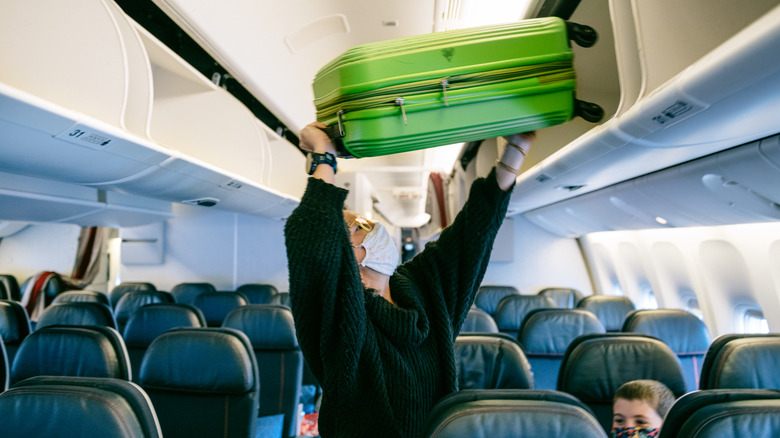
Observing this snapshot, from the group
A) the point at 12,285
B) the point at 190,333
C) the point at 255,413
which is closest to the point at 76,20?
the point at 190,333

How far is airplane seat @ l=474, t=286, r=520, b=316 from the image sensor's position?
696 centimetres

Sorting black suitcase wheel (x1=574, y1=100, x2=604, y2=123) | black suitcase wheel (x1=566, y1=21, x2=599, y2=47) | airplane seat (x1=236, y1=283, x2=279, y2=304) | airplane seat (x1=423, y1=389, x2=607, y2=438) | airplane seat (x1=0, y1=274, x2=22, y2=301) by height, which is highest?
black suitcase wheel (x1=566, y1=21, x2=599, y2=47)

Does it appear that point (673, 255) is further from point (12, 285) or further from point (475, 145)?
point (12, 285)

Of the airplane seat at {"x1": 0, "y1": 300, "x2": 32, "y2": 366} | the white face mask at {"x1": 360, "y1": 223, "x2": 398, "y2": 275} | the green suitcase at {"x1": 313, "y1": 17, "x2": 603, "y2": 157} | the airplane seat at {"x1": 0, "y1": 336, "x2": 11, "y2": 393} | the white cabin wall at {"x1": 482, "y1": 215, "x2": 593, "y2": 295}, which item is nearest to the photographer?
the green suitcase at {"x1": 313, "y1": 17, "x2": 603, "y2": 157}

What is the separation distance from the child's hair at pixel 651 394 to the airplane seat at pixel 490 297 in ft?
16.1

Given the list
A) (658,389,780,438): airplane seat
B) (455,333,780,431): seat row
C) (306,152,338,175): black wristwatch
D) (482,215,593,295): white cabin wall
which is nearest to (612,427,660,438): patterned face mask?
(455,333,780,431): seat row

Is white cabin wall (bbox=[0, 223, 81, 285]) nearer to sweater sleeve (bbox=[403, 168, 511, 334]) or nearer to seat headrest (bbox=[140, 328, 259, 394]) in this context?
seat headrest (bbox=[140, 328, 259, 394])

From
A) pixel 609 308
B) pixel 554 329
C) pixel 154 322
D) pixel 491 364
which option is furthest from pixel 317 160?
pixel 609 308

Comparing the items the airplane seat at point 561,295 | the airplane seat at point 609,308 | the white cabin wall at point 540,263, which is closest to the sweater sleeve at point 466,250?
the airplane seat at point 609,308

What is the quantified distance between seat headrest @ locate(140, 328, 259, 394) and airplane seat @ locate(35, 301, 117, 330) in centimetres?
195

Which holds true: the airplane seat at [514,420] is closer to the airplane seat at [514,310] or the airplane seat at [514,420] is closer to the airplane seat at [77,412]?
the airplane seat at [77,412]

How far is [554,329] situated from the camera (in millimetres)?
3695

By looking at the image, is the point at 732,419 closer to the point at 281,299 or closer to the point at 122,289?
the point at 281,299

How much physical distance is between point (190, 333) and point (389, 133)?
2.00 m
